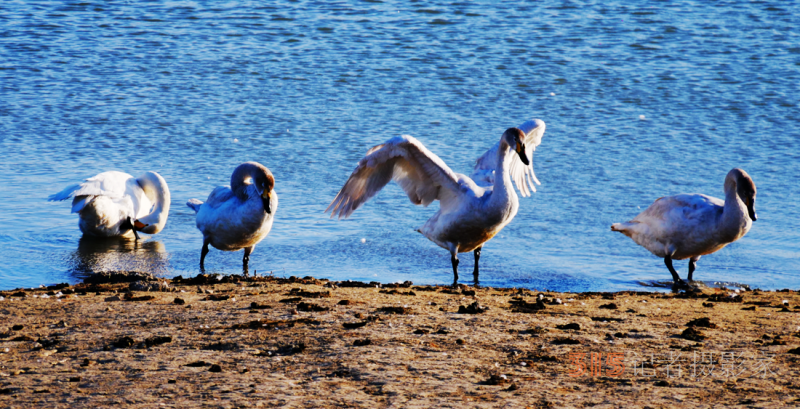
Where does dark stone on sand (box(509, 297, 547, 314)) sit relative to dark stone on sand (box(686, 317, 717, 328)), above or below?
below

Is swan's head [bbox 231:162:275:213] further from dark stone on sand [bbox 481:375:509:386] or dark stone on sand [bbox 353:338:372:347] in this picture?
dark stone on sand [bbox 481:375:509:386]

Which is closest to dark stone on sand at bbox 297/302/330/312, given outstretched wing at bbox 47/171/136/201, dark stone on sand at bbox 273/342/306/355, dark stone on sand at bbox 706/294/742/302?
dark stone on sand at bbox 273/342/306/355

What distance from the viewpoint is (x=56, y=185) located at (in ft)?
35.4

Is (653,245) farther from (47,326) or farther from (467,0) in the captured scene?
(467,0)

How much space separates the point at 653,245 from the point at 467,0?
1233 cm

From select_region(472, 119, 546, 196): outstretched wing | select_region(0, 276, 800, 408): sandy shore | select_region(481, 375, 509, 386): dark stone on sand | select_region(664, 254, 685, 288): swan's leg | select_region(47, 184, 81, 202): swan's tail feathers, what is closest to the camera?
select_region(0, 276, 800, 408): sandy shore

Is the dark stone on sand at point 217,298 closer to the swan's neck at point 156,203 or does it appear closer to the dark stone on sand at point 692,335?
the dark stone on sand at point 692,335

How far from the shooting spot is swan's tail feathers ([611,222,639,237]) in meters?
9.08

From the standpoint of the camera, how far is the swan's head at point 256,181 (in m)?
8.20

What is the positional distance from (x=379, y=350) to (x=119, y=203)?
5.87m

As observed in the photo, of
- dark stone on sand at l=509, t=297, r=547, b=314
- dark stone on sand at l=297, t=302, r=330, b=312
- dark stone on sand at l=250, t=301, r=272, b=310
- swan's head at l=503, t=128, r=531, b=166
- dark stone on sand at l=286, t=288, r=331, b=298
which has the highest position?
swan's head at l=503, t=128, r=531, b=166

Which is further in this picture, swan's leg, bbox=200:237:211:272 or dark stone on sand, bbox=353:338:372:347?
swan's leg, bbox=200:237:211:272

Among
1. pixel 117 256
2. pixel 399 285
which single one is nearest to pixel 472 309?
pixel 399 285

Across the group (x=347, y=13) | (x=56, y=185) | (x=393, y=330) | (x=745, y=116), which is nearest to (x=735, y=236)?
(x=393, y=330)
